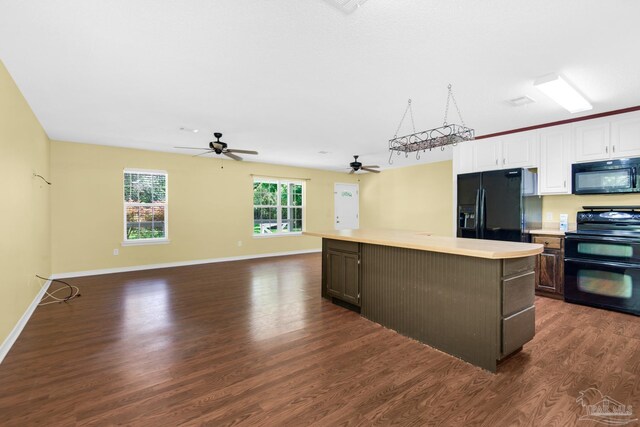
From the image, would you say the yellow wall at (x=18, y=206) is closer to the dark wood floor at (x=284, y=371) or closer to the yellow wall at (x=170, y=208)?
the dark wood floor at (x=284, y=371)

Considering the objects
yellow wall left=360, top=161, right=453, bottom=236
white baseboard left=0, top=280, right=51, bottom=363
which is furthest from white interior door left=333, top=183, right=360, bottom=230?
white baseboard left=0, top=280, right=51, bottom=363

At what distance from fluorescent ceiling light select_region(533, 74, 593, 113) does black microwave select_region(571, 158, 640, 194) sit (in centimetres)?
83

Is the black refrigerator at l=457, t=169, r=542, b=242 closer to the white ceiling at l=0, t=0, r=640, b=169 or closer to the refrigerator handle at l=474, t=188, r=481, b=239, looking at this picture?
the refrigerator handle at l=474, t=188, r=481, b=239

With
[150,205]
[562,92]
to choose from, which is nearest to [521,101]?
[562,92]

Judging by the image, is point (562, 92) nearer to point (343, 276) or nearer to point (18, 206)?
point (343, 276)

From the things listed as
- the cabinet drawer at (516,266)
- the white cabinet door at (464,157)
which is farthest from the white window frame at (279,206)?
the cabinet drawer at (516,266)

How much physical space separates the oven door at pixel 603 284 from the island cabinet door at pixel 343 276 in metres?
2.84

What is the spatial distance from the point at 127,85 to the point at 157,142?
2.62 meters

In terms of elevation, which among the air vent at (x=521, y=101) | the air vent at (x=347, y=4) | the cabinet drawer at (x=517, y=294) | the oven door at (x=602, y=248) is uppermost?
Result: the air vent at (x=521, y=101)

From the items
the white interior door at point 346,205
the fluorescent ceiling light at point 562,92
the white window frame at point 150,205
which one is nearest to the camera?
the fluorescent ceiling light at point 562,92

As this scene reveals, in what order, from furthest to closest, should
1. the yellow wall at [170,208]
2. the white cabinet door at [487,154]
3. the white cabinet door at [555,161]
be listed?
the yellow wall at [170,208] < the white cabinet door at [487,154] < the white cabinet door at [555,161]

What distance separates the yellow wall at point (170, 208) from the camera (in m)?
5.43

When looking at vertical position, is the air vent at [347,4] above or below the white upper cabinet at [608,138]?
above

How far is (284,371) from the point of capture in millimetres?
2268
